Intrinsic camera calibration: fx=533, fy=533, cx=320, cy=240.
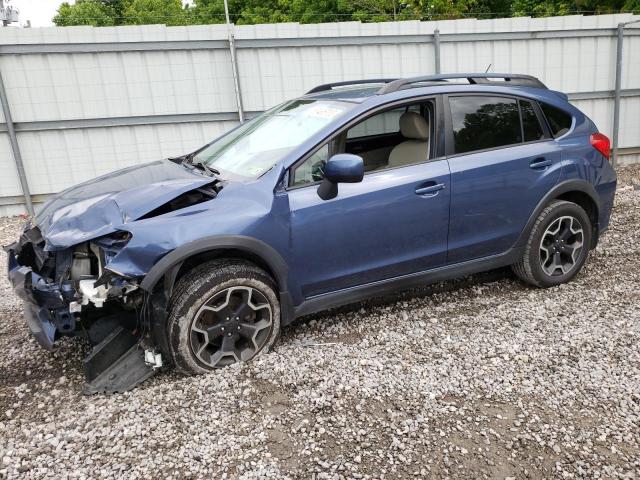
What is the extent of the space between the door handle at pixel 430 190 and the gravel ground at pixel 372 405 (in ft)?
3.19

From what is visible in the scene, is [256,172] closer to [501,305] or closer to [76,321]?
[76,321]

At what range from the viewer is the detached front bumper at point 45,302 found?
9.79 feet

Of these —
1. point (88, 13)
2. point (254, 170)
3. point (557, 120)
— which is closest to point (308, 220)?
point (254, 170)

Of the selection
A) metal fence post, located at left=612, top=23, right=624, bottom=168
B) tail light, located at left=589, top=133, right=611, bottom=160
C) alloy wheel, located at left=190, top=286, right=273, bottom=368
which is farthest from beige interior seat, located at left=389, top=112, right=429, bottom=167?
metal fence post, located at left=612, top=23, right=624, bottom=168

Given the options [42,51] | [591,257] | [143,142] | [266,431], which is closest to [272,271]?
[266,431]

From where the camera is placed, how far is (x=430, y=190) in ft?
12.3

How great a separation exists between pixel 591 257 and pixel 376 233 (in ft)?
9.18

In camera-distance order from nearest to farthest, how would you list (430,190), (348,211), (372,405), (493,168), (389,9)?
(372,405) < (348,211) < (430,190) < (493,168) < (389,9)

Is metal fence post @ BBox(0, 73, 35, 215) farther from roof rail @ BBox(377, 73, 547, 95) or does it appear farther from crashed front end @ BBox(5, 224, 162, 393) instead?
roof rail @ BBox(377, 73, 547, 95)

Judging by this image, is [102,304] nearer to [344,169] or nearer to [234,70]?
[344,169]

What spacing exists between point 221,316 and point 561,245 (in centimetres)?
291

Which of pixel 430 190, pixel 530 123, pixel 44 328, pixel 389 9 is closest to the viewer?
pixel 44 328

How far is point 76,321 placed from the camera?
3.11 meters

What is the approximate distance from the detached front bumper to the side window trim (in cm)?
145
